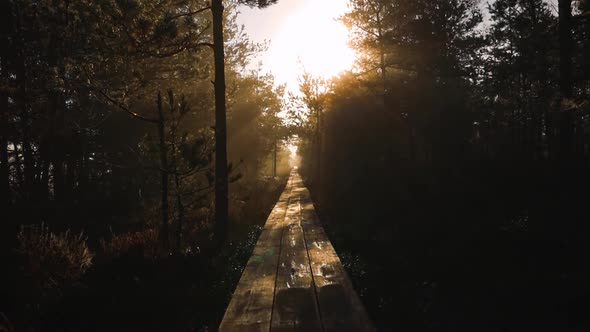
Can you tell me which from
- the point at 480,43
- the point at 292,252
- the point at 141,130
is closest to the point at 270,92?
the point at 141,130

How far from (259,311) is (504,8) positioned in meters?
26.7

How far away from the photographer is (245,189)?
73.6 feet

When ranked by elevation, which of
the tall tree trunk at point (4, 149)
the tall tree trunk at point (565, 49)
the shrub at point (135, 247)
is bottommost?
the shrub at point (135, 247)

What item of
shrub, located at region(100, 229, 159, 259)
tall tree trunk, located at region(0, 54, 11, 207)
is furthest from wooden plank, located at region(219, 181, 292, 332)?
tall tree trunk, located at region(0, 54, 11, 207)

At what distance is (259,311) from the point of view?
15.3 ft

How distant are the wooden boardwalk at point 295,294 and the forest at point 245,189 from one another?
0.27 meters

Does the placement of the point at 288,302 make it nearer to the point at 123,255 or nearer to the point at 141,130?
Answer: the point at 123,255

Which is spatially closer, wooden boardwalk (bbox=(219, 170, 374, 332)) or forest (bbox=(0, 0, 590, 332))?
wooden boardwalk (bbox=(219, 170, 374, 332))

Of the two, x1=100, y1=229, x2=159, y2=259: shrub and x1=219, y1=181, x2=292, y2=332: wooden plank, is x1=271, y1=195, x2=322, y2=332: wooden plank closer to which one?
x1=219, y1=181, x2=292, y2=332: wooden plank

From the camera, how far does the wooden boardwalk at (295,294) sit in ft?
14.0

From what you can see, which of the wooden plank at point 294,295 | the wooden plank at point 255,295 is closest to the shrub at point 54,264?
the wooden plank at point 255,295

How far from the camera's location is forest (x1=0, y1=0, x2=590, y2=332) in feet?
17.3

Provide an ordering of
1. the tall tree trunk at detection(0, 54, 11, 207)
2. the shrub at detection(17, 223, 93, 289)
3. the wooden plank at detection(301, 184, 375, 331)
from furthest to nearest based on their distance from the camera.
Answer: the tall tree trunk at detection(0, 54, 11, 207), the shrub at detection(17, 223, 93, 289), the wooden plank at detection(301, 184, 375, 331)

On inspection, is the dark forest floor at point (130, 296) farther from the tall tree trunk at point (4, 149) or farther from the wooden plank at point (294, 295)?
the tall tree trunk at point (4, 149)
